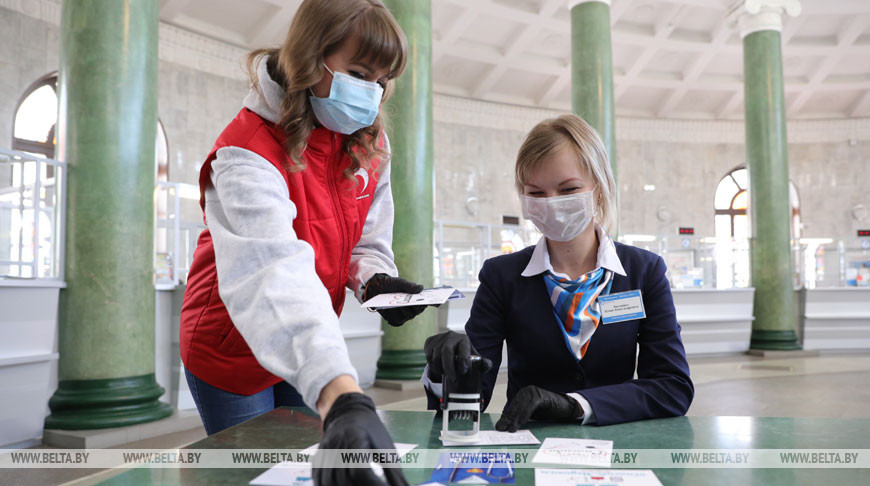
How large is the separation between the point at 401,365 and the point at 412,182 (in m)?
1.93

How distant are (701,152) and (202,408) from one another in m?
19.8

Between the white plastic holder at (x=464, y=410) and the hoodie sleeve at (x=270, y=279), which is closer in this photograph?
the hoodie sleeve at (x=270, y=279)

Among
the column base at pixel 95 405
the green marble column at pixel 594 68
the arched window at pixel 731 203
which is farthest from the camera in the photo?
the arched window at pixel 731 203

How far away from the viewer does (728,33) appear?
1633 centimetres

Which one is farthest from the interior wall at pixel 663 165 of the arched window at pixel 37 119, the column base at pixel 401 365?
the column base at pixel 401 365

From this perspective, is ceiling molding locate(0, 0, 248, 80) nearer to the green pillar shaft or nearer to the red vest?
the green pillar shaft

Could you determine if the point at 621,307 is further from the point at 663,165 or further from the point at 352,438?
the point at 663,165

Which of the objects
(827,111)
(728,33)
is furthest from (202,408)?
(827,111)

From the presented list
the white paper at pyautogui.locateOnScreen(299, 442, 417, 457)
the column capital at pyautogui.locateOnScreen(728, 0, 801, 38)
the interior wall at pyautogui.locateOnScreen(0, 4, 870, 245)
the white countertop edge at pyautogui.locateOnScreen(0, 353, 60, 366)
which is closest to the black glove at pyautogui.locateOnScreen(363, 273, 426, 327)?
the white paper at pyautogui.locateOnScreen(299, 442, 417, 457)

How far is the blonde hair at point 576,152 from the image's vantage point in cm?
210

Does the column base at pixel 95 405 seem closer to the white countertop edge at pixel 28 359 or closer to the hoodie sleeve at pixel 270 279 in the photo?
the white countertop edge at pixel 28 359

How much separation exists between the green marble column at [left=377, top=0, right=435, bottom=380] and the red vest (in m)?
5.00

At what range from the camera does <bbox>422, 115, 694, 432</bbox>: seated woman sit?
2004 mm

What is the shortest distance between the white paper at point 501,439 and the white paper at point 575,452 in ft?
0.14
